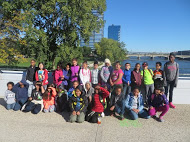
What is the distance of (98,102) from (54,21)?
30.1 feet

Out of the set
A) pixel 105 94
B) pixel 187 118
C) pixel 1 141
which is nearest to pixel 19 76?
pixel 1 141

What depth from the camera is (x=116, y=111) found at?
385 cm

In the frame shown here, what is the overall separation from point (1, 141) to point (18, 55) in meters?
6.78

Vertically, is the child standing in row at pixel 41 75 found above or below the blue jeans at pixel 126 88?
above

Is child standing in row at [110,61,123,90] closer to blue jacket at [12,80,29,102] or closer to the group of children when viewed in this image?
the group of children

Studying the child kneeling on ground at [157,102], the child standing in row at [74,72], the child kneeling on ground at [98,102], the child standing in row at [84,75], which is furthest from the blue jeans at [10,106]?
the child kneeling on ground at [157,102]

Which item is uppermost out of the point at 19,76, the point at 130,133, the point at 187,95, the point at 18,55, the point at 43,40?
the point at 43,40

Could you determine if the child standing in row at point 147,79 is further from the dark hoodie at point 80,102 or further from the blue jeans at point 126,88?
the dark hoodie at point 80,102

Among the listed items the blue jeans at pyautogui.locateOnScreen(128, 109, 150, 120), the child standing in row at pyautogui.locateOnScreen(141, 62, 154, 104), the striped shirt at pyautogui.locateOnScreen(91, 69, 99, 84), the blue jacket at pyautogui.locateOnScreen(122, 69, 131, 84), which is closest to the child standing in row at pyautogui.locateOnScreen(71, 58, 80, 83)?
the striped shirt at pyautogui.locateOnScreen(91, 69, 99, 84)

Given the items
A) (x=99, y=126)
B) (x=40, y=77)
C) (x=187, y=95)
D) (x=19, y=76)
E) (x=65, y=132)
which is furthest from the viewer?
(x=19, y=76)

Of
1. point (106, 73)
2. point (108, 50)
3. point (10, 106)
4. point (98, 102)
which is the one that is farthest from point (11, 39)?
point (108, 50)

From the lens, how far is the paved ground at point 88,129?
9.14 ft

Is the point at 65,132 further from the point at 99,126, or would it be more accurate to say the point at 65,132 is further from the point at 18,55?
the point at 18,55

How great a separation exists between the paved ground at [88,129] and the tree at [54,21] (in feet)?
21.0
